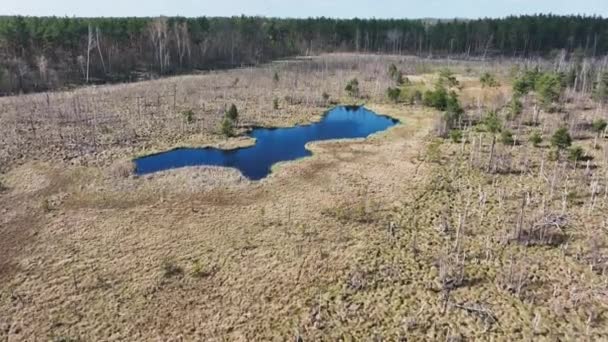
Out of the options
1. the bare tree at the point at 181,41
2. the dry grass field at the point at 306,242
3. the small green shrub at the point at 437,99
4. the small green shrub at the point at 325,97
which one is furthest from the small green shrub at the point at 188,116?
the bare tree at the point at 181,41

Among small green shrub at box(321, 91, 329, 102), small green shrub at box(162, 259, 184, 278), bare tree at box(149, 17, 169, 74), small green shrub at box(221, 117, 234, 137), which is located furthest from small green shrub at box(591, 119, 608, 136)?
bare tree at box(149, 17, 169, 74)

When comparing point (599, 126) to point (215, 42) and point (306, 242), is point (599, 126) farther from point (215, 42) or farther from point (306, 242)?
point (215, 42)

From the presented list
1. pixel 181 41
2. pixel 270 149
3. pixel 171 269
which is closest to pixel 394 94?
pixel 270 149

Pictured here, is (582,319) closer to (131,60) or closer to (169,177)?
(169,177)

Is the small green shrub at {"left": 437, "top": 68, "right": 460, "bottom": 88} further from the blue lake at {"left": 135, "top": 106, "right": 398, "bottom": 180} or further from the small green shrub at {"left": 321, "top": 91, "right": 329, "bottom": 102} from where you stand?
the blue lake at {"left": 135, "top": 106, "right": 398, "bottom": 180}

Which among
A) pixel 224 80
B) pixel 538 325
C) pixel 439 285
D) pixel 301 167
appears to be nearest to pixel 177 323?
pixel 439 285

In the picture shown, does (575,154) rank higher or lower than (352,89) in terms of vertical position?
lower
